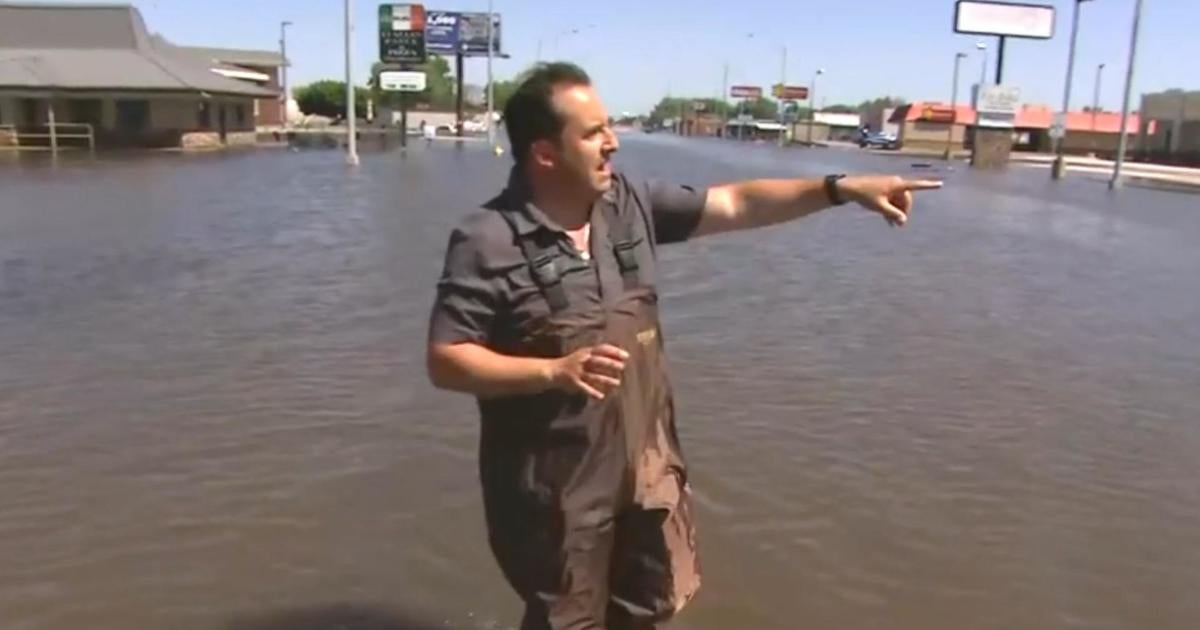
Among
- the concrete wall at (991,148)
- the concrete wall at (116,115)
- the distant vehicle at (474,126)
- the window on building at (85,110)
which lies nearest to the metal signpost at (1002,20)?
the concrete wall at (991,148)

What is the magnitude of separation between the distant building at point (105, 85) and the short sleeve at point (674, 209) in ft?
150

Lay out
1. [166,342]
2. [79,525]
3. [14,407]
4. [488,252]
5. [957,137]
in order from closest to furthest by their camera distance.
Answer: [488,252]
[79,525]
[14,407]
[166,342]
[957,137]

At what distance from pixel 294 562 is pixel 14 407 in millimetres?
3260

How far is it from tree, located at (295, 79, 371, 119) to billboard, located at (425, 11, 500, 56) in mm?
35979

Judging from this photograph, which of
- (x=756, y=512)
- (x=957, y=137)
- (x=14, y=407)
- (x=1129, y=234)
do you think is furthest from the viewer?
(x=957, y=137)

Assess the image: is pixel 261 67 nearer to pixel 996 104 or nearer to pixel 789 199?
pixel 996 104

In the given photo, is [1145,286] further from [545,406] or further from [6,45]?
[6,45]

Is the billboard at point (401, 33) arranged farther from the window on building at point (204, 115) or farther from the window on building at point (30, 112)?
the window on building at point (30, 112)

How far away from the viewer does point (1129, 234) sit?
73.2ft

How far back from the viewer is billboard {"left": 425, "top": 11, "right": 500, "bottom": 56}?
8069 cm

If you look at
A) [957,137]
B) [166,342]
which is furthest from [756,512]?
[957,137]

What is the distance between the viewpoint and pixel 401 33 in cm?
7156

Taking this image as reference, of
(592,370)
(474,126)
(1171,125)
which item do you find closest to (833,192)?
(592,370)

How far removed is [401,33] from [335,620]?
7051cm
